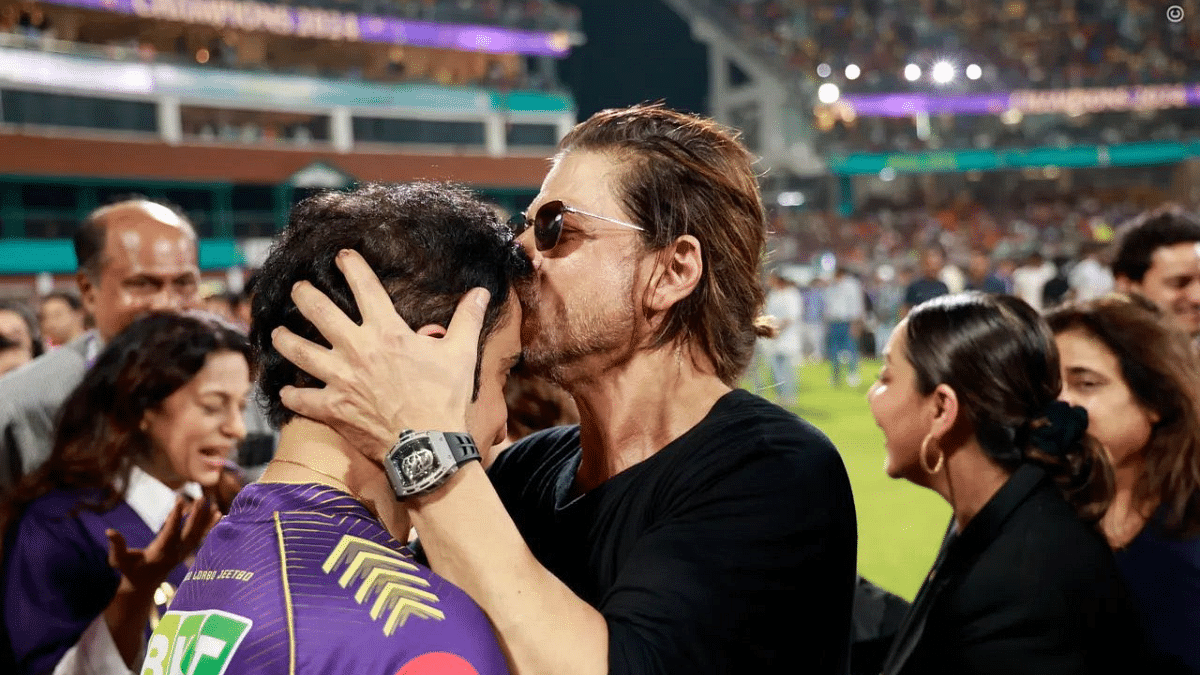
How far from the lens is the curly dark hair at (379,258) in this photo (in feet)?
4.98

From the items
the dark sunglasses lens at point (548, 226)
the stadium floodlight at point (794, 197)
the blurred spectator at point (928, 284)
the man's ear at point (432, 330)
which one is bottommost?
the blurred spectator at point (928, 284)

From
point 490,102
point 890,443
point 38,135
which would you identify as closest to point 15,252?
point 38,135

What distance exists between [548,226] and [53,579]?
1.77m

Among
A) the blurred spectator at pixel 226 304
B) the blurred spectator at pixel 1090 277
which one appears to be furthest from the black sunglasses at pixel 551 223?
the blurred spectator at pixel 1090 277

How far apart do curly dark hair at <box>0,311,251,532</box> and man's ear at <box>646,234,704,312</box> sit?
1.80 metres

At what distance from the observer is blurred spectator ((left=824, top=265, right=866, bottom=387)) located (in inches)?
677

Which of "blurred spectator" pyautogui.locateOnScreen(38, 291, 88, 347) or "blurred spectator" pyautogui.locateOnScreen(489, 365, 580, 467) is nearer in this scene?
"blurred spectator" pyautogui.locateOnScreen(489, 365, 580, 467)

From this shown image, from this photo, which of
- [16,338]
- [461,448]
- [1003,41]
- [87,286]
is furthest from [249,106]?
[461,448]

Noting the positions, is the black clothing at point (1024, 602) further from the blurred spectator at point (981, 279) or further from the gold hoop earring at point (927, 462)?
the blurred spectator at point (981, 279)

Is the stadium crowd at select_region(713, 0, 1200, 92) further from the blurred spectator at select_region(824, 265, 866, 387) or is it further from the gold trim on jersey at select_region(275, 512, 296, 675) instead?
the gold trim on jersey at select_region(275, 512, 296, 675)

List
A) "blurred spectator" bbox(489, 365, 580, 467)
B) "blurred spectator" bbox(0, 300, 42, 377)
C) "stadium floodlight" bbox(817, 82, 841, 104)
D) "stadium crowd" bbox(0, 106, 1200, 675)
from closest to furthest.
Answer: "stadium crowd" bbox(0, 106, 1200, 675)
"blurred spectator" bbox(489, 365, 580, 467)
"blurred spectator" bbox(0, 300, 42, 377)
"stadium floodlight" bbox(817, 82, 841, 104)

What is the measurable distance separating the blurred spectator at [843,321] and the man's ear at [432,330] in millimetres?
16184

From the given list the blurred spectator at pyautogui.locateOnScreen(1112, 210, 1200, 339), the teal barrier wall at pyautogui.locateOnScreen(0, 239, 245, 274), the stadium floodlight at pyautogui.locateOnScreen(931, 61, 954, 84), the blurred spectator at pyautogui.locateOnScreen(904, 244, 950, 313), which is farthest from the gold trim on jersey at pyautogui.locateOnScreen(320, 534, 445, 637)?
the teal barrier wall at pyautogui.locateOnScreen(0, 239, 245, 274)

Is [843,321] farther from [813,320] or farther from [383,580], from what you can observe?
[383,580]
